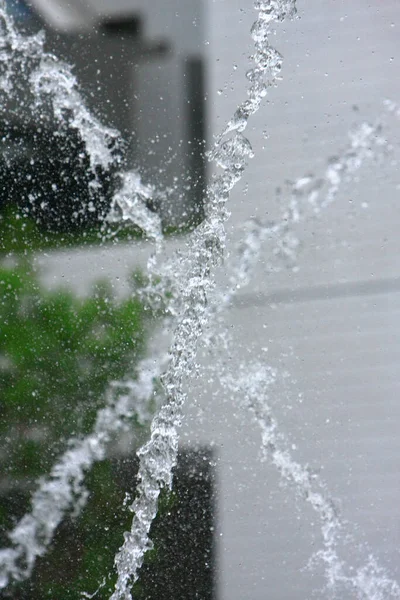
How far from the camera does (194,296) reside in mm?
1223

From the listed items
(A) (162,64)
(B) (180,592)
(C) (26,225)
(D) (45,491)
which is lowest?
(B) (180,592)

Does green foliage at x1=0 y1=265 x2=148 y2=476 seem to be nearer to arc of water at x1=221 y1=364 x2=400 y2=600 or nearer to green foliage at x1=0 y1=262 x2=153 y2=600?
green foliage at x1=0 y1=262 x2=153 y2=600

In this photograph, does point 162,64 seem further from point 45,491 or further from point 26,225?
point 45,491

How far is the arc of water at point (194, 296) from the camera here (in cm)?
118

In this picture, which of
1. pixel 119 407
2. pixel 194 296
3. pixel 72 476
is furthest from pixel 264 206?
pixel 72 476

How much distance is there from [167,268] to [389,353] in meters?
0.42

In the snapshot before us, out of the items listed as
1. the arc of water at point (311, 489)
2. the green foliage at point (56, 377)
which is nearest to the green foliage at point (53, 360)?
the green foliage at point (56, 377)

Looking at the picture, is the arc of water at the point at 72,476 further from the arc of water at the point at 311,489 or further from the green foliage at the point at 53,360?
the arc of water at the point at 311,489

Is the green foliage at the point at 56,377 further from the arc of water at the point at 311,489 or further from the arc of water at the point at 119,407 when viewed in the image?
the arc of water at the point at 311,489

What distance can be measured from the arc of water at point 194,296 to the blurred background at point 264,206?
0.02 meters

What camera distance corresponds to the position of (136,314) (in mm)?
1204

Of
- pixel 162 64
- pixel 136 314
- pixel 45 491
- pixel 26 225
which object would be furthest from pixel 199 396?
pixel 162 64

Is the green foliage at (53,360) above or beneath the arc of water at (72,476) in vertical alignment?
above

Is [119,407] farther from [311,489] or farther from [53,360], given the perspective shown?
[311,489]
